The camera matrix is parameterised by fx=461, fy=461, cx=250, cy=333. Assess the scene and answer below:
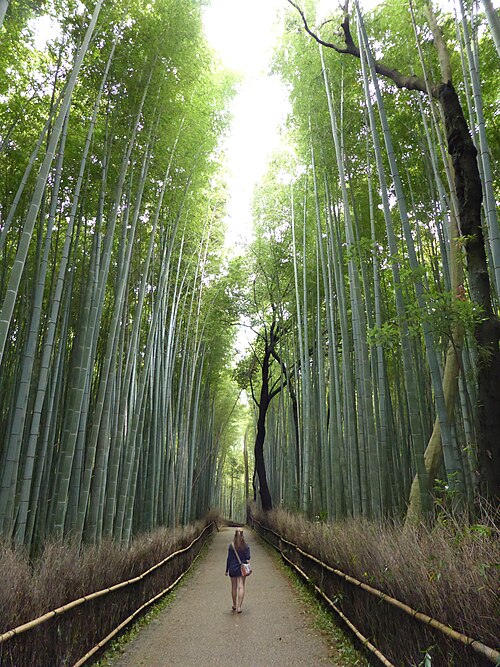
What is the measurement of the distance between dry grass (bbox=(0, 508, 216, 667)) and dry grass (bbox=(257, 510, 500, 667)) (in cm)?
159

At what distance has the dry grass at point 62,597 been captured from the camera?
6.33 feet

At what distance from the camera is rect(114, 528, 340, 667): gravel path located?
113 inches

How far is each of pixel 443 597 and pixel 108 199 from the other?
4.61 metres

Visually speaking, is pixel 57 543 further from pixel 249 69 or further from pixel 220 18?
pixel 249 69

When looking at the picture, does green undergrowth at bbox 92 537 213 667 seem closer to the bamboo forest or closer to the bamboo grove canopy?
the bamboo forest

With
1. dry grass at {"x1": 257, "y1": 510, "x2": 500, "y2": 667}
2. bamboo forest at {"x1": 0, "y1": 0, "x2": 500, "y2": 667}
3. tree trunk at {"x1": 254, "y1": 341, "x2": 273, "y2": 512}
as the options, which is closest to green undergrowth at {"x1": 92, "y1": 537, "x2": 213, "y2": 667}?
bamboo forest at {"x1": 0, "y1": 0, "x2": 500, "y2": 667}

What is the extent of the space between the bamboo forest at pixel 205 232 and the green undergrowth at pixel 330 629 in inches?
30.3

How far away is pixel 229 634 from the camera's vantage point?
3459 mm

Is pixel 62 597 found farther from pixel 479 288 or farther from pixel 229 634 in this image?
pixel 479 288

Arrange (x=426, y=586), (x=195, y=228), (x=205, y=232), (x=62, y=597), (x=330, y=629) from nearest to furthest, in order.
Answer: (x=426, y=586) → (x=62, y=597) → (x=330, y=629) → (x=195, y=228) → (x=205, y=232)

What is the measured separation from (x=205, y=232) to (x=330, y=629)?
6.12 meters

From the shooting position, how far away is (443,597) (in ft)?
6.06

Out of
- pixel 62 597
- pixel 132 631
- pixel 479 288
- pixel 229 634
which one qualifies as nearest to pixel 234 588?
pixel 229 634

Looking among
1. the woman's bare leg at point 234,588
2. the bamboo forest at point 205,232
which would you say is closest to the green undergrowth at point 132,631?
the bamboo forest at point 205,232
